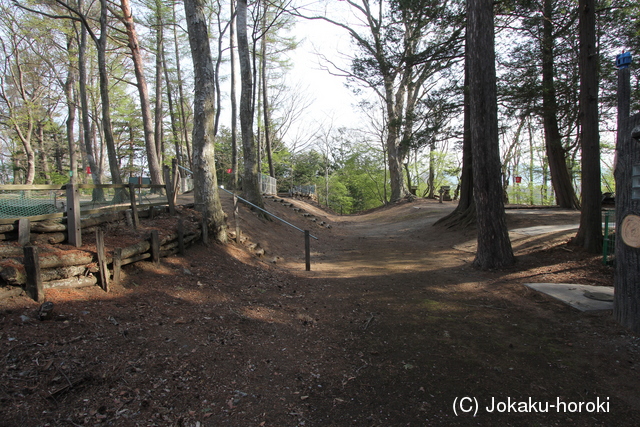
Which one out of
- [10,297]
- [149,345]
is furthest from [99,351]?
[10,297]

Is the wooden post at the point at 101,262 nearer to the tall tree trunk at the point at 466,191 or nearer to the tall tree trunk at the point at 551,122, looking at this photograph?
the tall tree trunk at the point at 551,122

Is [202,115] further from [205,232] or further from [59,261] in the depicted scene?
[59,261]

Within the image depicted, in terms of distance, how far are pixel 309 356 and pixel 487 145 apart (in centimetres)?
610

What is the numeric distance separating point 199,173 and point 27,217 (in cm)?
365

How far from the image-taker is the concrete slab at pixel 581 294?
4867 millimetres

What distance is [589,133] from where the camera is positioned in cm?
735

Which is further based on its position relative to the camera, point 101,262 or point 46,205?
point 46,205

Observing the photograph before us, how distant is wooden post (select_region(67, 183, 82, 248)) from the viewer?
4746mm

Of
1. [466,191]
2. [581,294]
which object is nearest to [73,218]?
[581,294]

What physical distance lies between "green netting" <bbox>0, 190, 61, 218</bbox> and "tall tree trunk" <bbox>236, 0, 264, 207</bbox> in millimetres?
7665

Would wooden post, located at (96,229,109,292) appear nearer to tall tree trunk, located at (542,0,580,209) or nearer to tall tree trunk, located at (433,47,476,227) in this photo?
tall tree trunk, located at (542,0,580,209)

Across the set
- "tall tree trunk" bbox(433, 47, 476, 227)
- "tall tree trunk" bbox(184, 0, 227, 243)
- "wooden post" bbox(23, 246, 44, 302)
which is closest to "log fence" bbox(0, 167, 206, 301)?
"wooden post" bbox(23, 246, 44, 302)

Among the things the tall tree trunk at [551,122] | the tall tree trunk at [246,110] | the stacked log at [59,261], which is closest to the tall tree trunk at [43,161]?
the tall tree trunk at [246,110]

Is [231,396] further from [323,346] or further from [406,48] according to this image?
[406,48]
